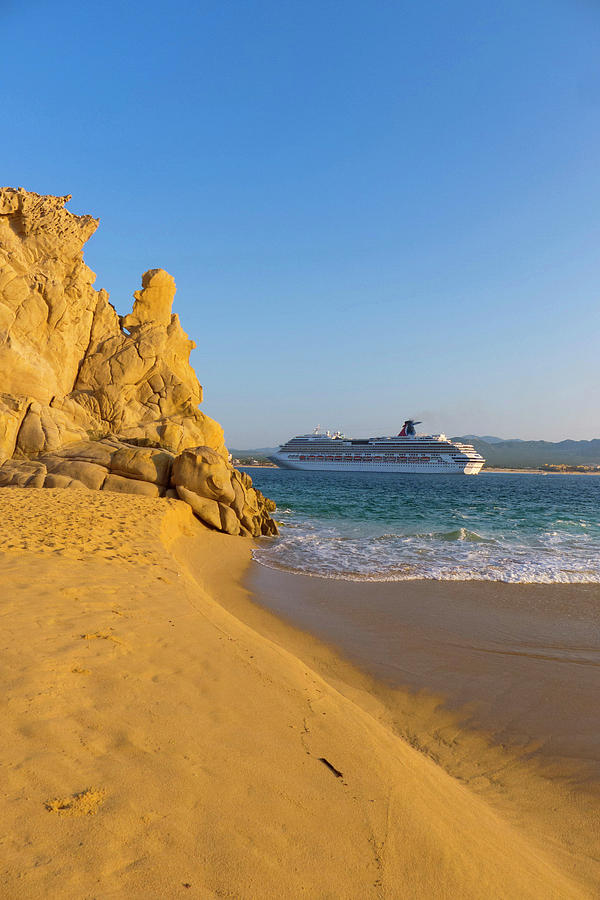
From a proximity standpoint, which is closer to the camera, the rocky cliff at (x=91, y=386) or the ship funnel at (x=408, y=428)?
the rocky cliff at (x=91, y=386)

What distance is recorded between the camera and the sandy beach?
6.78ft

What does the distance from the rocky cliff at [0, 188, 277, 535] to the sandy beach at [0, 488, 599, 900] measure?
10.8 m

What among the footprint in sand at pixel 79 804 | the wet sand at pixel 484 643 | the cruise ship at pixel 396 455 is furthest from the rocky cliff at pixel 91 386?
the cruise ship at pixel 396 455

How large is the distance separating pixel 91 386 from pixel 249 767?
28.1 meters

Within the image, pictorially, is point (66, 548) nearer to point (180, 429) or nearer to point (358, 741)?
point (358, 741)

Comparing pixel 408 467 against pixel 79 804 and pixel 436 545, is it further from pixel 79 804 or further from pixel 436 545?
pixel 79 804

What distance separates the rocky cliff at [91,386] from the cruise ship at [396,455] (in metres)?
56.1

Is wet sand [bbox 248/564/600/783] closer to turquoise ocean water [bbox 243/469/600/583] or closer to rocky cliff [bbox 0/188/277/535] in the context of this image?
turquoise ocean water [bbox 243/469/600/583]

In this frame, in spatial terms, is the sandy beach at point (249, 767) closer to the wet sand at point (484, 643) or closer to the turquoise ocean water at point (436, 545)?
the wet sand at point (484, 643)

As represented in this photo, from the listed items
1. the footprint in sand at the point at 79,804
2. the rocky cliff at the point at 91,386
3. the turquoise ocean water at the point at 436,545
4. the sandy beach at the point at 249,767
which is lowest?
the turquoise ocean water at the point at 436,545

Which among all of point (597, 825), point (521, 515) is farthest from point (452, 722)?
point (521, 515)

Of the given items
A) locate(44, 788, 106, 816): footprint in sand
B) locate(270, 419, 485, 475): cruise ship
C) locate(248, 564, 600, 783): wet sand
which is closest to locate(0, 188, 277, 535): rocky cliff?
locate(248, 564, 600, 783): wet sand

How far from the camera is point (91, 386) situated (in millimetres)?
27625

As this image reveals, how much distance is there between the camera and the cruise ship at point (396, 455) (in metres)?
84.1
